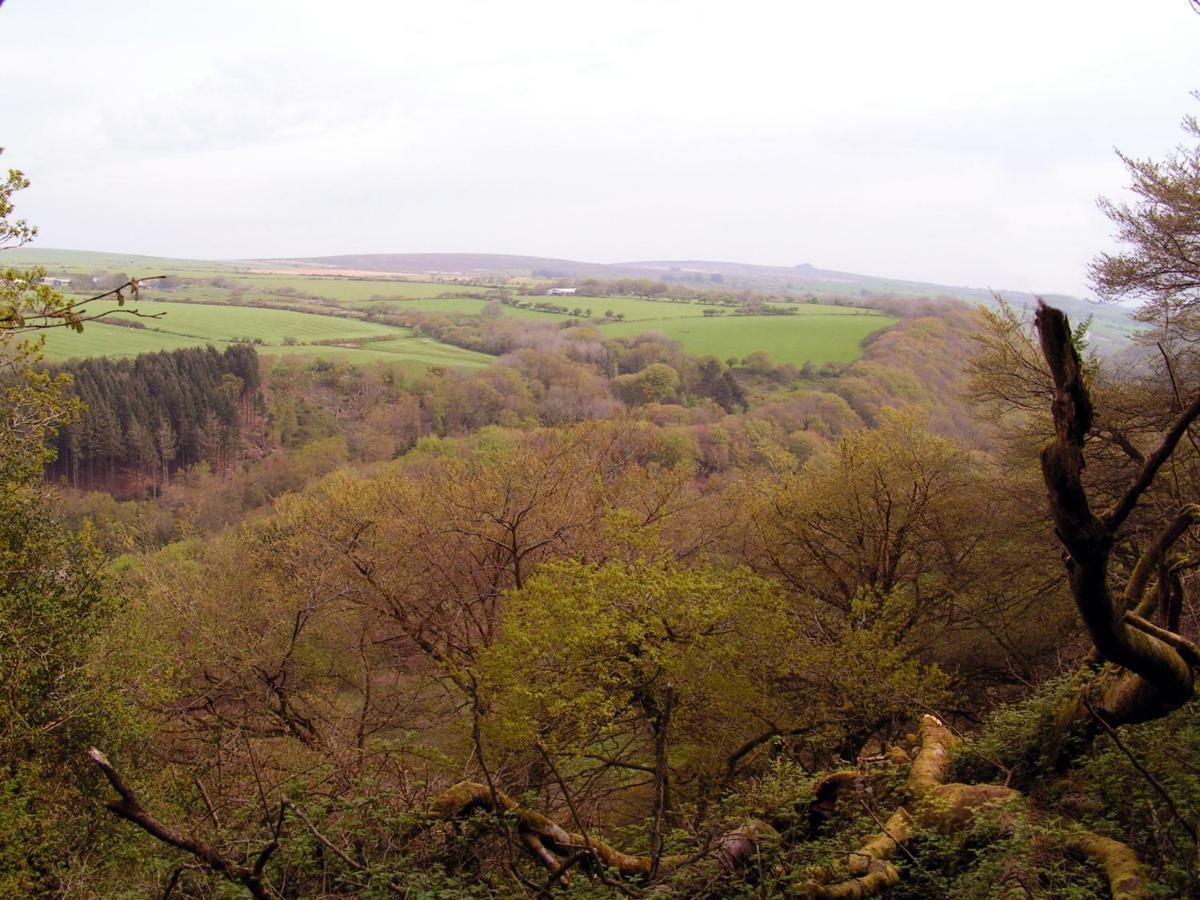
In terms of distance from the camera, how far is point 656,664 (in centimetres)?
1191

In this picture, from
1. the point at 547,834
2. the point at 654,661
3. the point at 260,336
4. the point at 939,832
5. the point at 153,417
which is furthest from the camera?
the point at 260,336

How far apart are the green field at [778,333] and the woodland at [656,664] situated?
181ft

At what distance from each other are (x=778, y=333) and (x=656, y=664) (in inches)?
3218

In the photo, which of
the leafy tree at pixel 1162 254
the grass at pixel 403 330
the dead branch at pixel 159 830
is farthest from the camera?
the grass at pixel 403 330

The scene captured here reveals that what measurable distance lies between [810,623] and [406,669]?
11.3 metres

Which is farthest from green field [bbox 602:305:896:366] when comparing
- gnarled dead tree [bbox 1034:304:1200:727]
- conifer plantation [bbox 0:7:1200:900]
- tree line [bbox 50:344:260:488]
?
gnarled dead tree [bbox 1034:304:1200:727]

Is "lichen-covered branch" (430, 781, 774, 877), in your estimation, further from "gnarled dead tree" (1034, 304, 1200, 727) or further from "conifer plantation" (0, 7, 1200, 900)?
"gnarled dead tree" (1034, 304, 1200, 727)

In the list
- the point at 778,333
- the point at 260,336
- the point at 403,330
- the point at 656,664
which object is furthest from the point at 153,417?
the point at 778,333

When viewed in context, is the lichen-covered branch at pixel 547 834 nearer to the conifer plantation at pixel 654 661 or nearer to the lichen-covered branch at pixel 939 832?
the conifer plantation at pixel 654 661

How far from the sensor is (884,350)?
76000 mm

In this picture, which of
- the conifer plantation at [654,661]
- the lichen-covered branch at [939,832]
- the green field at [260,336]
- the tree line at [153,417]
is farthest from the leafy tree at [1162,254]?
the green field at [260,336]

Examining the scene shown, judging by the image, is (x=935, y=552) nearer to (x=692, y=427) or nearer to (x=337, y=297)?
(x=692, y=427)

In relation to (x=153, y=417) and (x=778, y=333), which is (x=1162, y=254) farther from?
(x=778, y=333)

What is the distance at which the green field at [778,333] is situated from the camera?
3228 inches
